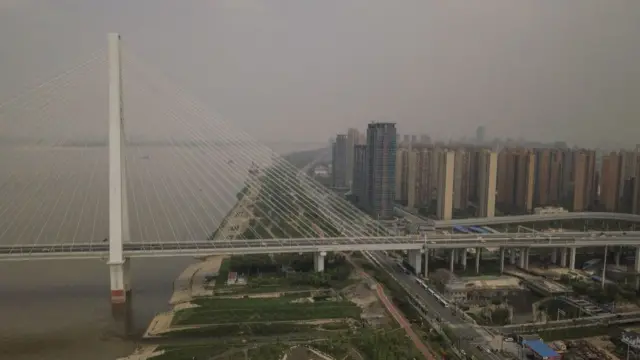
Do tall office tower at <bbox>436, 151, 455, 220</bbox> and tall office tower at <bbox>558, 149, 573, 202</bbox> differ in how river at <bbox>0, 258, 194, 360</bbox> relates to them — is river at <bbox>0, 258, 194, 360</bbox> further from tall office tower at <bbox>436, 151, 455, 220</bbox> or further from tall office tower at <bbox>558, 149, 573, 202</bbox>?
tall office tower at <bbox>558, 149, 573, 202</bbox>

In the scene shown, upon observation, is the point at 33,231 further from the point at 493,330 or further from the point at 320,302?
the point at 493,330

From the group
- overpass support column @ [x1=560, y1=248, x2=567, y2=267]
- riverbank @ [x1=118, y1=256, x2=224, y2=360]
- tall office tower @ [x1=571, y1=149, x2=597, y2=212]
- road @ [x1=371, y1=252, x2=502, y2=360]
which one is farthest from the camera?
tall office tower @ [x1=571, y1=149, x2=597, y2=212]

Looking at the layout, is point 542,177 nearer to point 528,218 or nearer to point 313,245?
point 528,218

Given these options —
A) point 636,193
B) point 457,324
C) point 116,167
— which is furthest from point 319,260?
point 636,193

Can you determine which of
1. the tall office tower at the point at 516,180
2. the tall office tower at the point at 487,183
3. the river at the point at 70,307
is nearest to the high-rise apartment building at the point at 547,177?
the tall office tower at the point at 516,180

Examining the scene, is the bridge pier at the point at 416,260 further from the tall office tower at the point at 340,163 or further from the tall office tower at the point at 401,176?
the tall office tower at the point at 340,163

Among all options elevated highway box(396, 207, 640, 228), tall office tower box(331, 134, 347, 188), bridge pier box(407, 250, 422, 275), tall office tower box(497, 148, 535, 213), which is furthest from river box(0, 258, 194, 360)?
tall office tower box(331, 134, 347, 188)
